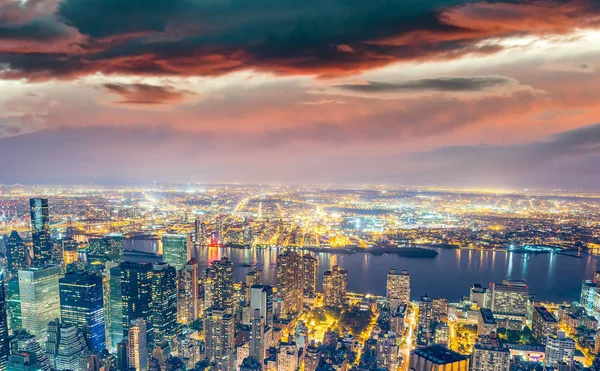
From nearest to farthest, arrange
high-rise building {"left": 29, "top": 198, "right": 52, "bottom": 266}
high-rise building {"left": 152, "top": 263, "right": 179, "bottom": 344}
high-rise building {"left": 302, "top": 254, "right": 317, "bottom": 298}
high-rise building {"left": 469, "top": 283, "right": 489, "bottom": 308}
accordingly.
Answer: high-rise building {"left": 152, "top": 263, "right": 179, "bottom": 344} → high-rise building {"left": 469, "top": 283, "right": 489, "bottom": 308} → high-rise building {"left": 302, "top": 254, "right": 317, "bottom": 298} → high-rise building {"left": 29, "top": 198, "right": 52, "bottom": 266}

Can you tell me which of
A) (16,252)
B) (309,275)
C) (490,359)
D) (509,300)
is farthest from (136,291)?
(509,300)

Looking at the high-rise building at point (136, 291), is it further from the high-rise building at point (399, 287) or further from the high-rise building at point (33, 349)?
the high-rise building at point (399, 287)

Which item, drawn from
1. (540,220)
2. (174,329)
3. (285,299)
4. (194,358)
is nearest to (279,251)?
(285,299)

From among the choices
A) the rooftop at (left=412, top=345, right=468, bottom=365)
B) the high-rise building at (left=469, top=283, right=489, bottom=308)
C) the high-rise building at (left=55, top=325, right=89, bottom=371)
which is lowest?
the high-rise building at (left=469, top=283, right=489, bottom=308)

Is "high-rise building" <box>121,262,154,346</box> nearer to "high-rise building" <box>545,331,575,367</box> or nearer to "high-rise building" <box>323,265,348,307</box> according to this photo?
"high-rise building" <box>323,265,348,307</box>

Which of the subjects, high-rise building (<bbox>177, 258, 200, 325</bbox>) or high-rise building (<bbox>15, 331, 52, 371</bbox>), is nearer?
high-rise building (<bbox>15, 331, 52, 371</bbox>)

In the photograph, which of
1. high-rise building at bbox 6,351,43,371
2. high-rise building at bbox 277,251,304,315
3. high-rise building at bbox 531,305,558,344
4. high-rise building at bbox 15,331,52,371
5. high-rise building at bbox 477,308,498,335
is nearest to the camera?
high-rise building at bbox 6,351,43,371

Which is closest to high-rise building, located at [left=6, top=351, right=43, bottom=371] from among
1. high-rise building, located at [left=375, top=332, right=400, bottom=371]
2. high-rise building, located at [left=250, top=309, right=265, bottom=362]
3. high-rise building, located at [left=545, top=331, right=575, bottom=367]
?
high-rise building, located at [left=250, top=309, right=265, bottom=362]
